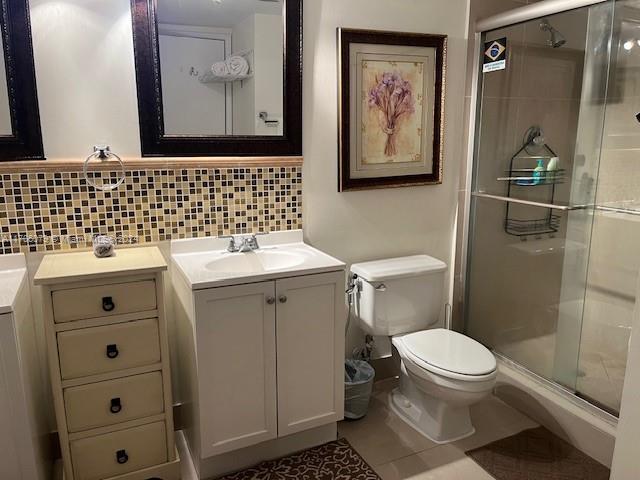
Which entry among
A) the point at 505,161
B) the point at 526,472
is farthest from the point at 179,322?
the point at 505,161

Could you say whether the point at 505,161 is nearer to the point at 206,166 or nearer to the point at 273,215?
the point at 273,215

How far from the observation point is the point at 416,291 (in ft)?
8.23

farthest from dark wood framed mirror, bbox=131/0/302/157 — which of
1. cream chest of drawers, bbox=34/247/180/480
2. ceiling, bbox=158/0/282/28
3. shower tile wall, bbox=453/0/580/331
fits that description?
shower tile wall, bbox=453/0/580/331

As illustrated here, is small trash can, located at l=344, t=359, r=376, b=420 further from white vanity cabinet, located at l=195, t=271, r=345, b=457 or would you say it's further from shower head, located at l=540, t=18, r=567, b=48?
shower head, located at l=540, t=18, r=567, b=48

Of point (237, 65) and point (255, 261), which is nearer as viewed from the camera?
point (237, 65)

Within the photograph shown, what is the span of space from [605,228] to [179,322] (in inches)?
74.8

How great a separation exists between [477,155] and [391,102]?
0.58 meters

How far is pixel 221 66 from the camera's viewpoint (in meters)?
2.13

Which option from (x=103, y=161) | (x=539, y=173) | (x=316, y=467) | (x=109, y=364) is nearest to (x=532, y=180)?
(x=539, y=173)

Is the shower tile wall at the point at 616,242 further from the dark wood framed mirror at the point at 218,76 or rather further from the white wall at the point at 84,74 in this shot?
the white wall at the point at 84,74

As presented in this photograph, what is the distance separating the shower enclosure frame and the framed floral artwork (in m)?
0.20

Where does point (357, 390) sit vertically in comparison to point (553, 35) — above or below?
below

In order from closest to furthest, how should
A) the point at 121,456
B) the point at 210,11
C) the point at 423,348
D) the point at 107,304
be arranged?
the point at 107,304 < the point at 121,456 < the point at 210,11 < the point at 423,348

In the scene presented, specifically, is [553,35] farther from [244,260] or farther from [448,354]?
[244,260]
